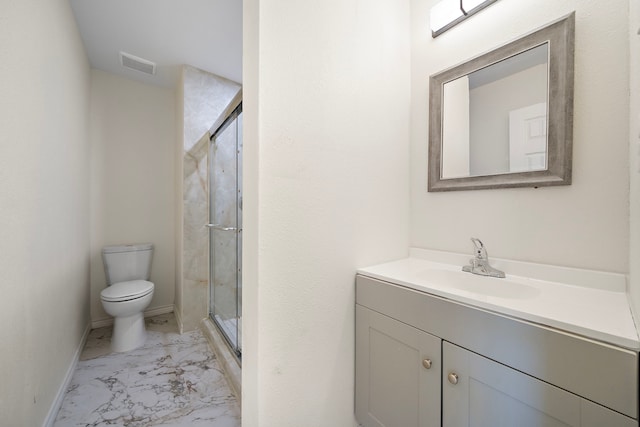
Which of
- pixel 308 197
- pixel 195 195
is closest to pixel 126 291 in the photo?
pixel 195 195

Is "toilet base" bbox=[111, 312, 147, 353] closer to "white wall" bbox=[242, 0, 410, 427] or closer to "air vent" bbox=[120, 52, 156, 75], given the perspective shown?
"white wall" bbox=[242, 0, 410, 427]

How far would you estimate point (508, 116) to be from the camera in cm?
108

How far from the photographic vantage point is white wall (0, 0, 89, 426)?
94cm

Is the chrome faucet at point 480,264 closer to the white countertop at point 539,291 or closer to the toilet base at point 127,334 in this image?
the white countertop at point 539,291

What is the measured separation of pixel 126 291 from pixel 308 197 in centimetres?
197

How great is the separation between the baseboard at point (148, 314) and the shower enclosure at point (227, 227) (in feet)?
2.32

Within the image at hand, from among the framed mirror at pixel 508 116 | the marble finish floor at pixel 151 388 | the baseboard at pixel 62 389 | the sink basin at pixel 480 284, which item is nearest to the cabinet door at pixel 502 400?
the sink basin at pixel 480 284

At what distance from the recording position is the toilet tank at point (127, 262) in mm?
2219

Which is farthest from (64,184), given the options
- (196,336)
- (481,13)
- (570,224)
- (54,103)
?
(570,224)

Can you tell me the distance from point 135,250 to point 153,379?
123cm

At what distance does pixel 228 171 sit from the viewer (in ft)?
6.73

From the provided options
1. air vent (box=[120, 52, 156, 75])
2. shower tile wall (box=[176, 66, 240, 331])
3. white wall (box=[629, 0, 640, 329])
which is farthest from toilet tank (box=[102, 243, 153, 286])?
white wall (box=[629, 0, 640, 329])

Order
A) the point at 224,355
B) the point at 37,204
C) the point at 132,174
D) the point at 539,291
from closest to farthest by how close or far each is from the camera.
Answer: the point at 539,291 → the point at 37,204 → the point at 224,355 → the point at 132,174

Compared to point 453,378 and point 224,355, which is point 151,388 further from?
point 453,378
